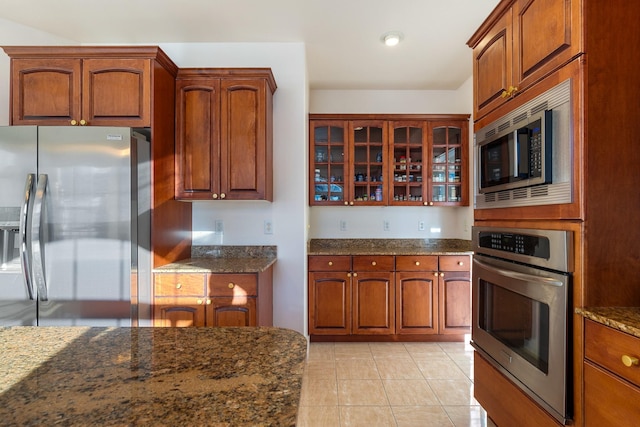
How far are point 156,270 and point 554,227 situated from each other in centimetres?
223

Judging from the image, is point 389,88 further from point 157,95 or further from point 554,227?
point 554,227

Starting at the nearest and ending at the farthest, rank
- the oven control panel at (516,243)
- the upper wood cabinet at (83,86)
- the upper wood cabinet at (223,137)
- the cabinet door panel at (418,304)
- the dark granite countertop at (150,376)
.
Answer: the dark granite countertop at (150,376), the oven control panel at (516,243), the upper wood cabinet at (83,86), the upper wood cabinet at (223,137), the cabinet door panel at (418,304)

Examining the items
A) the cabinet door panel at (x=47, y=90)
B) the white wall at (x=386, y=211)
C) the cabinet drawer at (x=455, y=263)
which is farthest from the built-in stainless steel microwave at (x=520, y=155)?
the cabinet door panel at (x=47, y=90)

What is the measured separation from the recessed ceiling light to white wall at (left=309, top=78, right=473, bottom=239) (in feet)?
3.39

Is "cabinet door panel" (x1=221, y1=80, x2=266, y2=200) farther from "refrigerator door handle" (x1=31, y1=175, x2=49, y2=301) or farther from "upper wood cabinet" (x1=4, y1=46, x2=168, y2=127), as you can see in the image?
"refrigerator door handle" (x1=31, y1=175, x2=49, y2=301)

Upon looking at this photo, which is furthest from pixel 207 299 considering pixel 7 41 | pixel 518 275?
pixel 7 41

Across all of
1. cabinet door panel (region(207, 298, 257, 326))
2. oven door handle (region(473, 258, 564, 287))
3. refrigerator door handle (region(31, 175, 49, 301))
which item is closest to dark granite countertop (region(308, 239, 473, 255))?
cabinet door panel (region(207, 298, 257, 326))

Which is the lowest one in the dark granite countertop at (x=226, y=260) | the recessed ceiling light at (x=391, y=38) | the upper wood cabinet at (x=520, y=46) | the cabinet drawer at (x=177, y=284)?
the cabinet drawer at (x=177, y=284)

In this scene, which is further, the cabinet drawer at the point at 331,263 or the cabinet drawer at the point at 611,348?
the cabinet drawer at the point at 331,263

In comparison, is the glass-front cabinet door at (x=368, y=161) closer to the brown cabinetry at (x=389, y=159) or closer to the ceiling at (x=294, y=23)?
the brown cabinetry at (x=389, y=159)

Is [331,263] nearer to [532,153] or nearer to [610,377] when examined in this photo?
[532,153]

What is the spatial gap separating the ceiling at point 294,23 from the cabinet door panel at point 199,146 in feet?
1.68

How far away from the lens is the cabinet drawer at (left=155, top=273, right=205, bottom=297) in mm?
2213

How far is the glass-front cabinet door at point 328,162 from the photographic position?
344 cm
